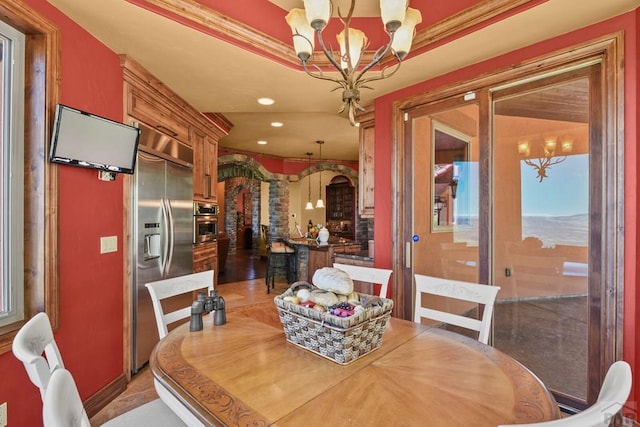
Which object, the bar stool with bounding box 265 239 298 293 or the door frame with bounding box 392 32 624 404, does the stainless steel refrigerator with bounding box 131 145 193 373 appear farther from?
the door frame with bounding box 392 32 624 404

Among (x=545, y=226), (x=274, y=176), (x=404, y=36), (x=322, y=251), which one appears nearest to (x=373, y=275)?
(x=404, y=36)

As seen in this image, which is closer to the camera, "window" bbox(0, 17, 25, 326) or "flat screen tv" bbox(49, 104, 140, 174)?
"window" bbox(0, 17, 25, 326)

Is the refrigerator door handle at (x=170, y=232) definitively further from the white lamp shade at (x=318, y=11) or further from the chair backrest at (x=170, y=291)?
the white lamp shade at (x=318, y=11)

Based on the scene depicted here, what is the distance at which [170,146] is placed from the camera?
124 inches

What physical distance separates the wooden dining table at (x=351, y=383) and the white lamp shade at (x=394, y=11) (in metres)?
1.40

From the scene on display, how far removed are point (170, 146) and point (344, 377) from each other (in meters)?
2.86

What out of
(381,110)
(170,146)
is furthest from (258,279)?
(381,110)

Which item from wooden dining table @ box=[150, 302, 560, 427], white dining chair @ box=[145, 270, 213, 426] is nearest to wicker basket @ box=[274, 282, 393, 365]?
wooden dining table @ box=[150, 302, 560, 427]

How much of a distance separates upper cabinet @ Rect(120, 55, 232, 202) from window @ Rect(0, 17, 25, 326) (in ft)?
2.55

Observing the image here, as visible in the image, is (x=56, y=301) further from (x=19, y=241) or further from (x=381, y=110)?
(x=381, y=110)

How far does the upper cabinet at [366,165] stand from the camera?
139 inches

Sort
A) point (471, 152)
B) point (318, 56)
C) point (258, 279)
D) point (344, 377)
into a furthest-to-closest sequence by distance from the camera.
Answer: point (258, 279) < point (471, 152) < point (318, 56) < point (344, 377)

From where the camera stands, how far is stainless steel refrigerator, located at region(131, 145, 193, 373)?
8.63 feet

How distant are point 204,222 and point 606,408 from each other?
403 cm
